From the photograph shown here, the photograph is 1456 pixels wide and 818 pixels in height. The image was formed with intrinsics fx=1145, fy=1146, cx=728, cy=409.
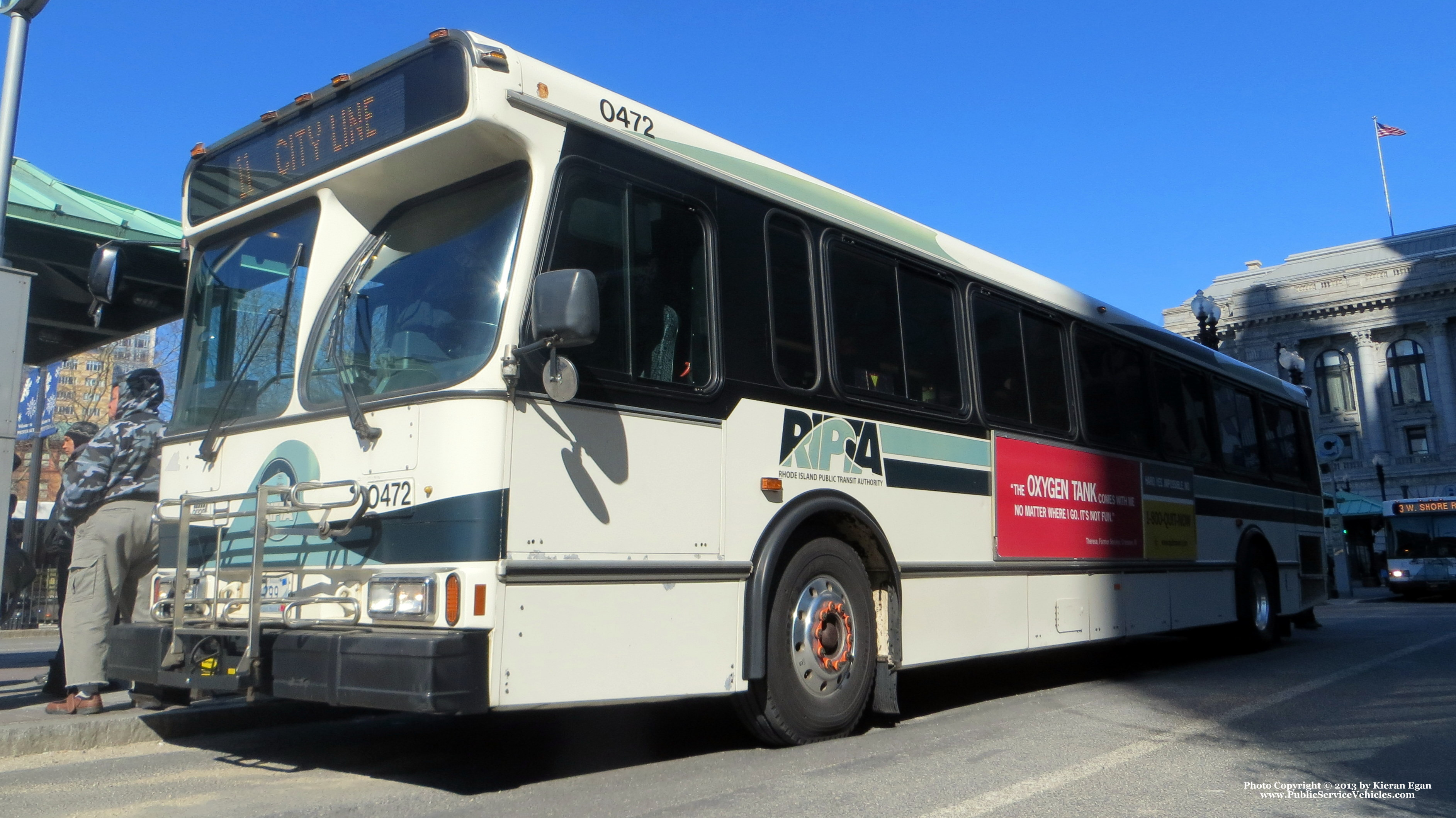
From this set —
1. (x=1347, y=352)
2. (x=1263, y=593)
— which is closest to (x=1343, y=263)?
(x=1347, y=352)

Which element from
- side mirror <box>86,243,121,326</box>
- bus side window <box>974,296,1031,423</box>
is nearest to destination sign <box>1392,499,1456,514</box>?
bus side window <box>974,296,1031,423</box>

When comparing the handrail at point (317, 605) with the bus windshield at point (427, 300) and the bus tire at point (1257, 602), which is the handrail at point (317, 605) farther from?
the bus tire at point (1257, 602)

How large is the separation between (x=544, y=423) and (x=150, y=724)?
3.12 meters

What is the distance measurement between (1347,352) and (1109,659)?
201ft

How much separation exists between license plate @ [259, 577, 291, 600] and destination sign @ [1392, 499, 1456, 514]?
103ft

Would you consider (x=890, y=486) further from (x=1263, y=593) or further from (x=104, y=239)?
(x=1263, y=593)

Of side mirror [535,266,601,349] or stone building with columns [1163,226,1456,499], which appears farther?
stone building with columns [1163,226,1456,499]

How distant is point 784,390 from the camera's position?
5.92 metres

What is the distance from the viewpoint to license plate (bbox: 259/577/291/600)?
193 inches

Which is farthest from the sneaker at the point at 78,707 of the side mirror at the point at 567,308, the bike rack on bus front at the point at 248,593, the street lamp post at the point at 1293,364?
the street lamp post at the point at 1293,364

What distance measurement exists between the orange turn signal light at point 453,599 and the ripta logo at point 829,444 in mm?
1971

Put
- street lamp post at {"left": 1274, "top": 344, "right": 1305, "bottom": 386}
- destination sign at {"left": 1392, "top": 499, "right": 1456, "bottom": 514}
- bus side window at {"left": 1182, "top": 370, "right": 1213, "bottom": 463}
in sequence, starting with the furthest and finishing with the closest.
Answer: destination sign at {"left": 1392, "top": 499, "right": 1456, "bottom": 514} < street lamp post at {"left": 1274, "top": 344, "right": 1305, "bottom": 386} < bus side window at {"left": 1182, "top": 370, "right": 1213, "bottom": 463}

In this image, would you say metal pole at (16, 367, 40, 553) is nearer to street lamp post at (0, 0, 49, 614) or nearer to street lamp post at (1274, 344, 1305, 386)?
street lamp post at (0, 0, 49, 614)

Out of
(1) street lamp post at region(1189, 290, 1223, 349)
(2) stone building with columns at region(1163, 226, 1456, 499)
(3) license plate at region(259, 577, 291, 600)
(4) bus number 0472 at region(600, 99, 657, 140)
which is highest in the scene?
(2) stone building with columns at region(1163, 226, 1456, 499)
